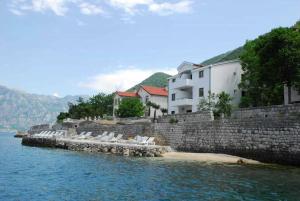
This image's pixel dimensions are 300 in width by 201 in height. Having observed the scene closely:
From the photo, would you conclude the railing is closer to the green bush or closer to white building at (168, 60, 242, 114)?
white building at (168, 60, 242, 114)

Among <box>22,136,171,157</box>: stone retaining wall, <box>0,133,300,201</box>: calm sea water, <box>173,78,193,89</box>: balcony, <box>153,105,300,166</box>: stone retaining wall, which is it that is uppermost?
<box>173,78,193,89</box>: balcony

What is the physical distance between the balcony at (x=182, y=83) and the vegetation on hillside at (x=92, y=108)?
3367cm

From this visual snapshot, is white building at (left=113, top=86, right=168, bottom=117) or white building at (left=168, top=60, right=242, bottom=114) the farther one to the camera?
white building at (left=113, top=86, right=168, bottom=117)

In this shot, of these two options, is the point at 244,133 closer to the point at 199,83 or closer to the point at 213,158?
the point at 213,158

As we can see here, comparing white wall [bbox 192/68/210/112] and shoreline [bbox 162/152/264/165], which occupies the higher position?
white wall [bbox 192/68/210/112]

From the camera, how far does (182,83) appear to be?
2283 inches

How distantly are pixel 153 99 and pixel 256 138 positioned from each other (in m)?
45.5

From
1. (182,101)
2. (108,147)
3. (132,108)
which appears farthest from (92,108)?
(108,147)

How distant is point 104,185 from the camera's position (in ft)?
62.9

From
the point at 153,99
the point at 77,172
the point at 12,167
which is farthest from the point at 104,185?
the point at 153,99

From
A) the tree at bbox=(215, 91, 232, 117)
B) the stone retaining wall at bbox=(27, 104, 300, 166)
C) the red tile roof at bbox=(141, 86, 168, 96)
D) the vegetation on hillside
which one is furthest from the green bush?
the vegetation on hillside

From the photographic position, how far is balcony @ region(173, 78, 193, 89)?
57.2 meters

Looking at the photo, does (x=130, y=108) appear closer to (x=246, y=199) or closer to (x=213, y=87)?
(x=213, y=87)

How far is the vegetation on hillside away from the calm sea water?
2446 inches
